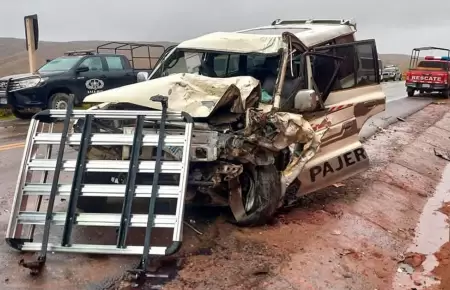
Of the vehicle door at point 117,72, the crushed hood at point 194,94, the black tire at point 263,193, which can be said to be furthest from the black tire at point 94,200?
the vehicle door at point 117,72

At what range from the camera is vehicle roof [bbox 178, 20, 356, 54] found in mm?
6833

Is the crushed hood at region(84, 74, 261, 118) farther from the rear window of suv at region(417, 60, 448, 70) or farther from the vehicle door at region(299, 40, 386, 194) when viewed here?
the rear window of suv at region(417, 60, 448, 70)

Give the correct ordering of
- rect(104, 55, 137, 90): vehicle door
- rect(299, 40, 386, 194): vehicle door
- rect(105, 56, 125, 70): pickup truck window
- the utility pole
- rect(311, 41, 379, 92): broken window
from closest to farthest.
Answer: rect(299, 40, 386, 194): vehicle door < rect(311, 41, 379, 92): broken window < rect(104, 55, 137, 90): vehicle door < rect(105, 56, 125, 70): pickup truck window < the utility pole

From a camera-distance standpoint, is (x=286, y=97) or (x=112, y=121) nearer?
(x=112, y=121)

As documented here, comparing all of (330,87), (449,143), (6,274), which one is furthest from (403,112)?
(6,274)

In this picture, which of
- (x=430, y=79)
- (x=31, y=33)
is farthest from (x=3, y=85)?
(x=430, y=79)

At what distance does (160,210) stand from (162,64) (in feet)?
8.55

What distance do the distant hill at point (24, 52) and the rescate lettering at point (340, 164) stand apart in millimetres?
78310

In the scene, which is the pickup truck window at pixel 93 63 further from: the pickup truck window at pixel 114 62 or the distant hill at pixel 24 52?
the distant hill at pixel 24 52

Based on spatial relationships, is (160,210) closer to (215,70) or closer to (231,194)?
(231,194)

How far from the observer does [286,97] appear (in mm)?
6531

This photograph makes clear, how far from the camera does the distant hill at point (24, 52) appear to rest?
8795 cm

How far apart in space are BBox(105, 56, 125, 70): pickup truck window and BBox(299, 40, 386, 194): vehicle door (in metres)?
10.0

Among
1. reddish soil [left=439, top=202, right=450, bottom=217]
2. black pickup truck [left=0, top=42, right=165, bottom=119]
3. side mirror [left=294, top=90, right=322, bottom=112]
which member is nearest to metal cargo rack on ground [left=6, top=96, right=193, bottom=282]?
side mirror [left=294, top=90, right=322, bottom=112]
